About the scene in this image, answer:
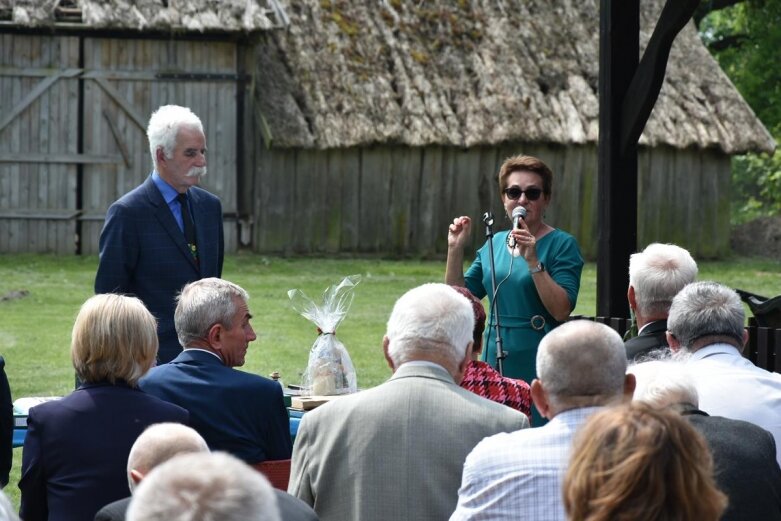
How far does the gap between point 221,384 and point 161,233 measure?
157 cm

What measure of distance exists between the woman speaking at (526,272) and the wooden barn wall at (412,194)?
47.2 feet

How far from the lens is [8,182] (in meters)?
20.0

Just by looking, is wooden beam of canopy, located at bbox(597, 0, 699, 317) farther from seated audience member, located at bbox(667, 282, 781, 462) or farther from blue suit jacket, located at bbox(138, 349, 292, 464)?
blue suit jacket, located at bbox(138, 349, 292, 464)

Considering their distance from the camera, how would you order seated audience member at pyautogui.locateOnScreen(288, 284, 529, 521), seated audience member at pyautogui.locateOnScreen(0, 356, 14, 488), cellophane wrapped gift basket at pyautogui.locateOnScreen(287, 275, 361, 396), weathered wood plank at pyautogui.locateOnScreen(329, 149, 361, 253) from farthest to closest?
weathered wood plank at pyautogui.locateOnScreen(329, 149, 361, 253), cellophane wrapped gift basket at pyautogui.locateOnScreen(287, 275, 361, 396), seated audience member at pyautogui.locateOnScreen(0, 356, 14, 488), seated audience member at pyautogui.locateOnScreen(288, 284, 529, 521)

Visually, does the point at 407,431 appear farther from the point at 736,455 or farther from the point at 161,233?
the point at 161,233

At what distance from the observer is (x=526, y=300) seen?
6496 mm

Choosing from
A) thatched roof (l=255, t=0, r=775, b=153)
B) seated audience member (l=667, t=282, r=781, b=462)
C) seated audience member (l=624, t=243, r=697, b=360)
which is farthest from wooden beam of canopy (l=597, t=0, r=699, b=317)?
thatched roof (l=255, t=0, r=775, b=153)

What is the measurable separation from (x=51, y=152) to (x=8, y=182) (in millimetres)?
787

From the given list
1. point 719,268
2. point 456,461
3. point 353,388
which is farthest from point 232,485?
point 719,268

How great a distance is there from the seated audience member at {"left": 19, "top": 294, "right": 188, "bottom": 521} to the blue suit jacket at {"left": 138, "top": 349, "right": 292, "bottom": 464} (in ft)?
0.98

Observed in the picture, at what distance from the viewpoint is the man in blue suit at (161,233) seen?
246 inches

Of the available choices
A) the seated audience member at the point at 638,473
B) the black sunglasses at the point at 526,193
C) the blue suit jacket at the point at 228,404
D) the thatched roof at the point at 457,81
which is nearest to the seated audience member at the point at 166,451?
the seated audience member at the point at 638,473

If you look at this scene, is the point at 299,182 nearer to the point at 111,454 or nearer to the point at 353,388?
the point at 353,388

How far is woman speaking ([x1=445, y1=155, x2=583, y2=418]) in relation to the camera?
640 cm
